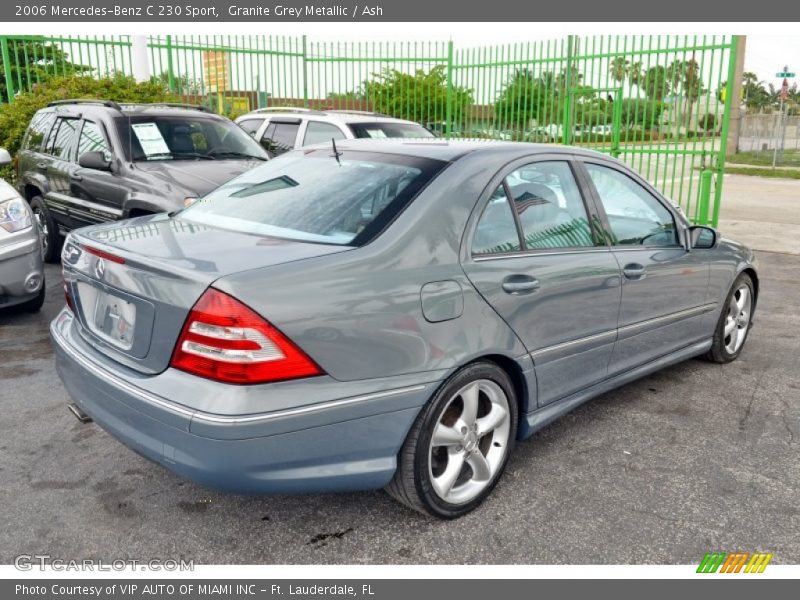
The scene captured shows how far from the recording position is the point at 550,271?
3.18 meters

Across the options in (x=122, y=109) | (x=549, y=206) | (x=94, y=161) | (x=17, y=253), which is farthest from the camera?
(x=122, y=109)

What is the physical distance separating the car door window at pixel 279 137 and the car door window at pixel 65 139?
101 inches

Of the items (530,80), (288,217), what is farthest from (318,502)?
(530,80)

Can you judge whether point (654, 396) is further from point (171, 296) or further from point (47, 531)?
point (47, 531)

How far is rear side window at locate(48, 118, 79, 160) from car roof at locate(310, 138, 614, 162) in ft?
15.2

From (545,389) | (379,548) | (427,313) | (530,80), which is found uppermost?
(530,80)

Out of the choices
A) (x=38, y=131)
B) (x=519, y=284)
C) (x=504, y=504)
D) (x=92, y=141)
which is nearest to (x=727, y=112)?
(x=92, y=141)

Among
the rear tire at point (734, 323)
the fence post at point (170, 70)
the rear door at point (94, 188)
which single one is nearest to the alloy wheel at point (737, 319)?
the rear tire at point (734, 323)

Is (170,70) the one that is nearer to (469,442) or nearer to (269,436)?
(469,442)

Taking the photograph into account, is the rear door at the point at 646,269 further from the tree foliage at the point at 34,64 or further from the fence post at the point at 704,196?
the tree foliage at the point at 34,64

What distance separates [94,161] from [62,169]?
1060mm

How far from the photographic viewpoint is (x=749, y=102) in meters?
80.9

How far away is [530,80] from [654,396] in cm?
866

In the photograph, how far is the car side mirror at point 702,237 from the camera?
13.8ft
